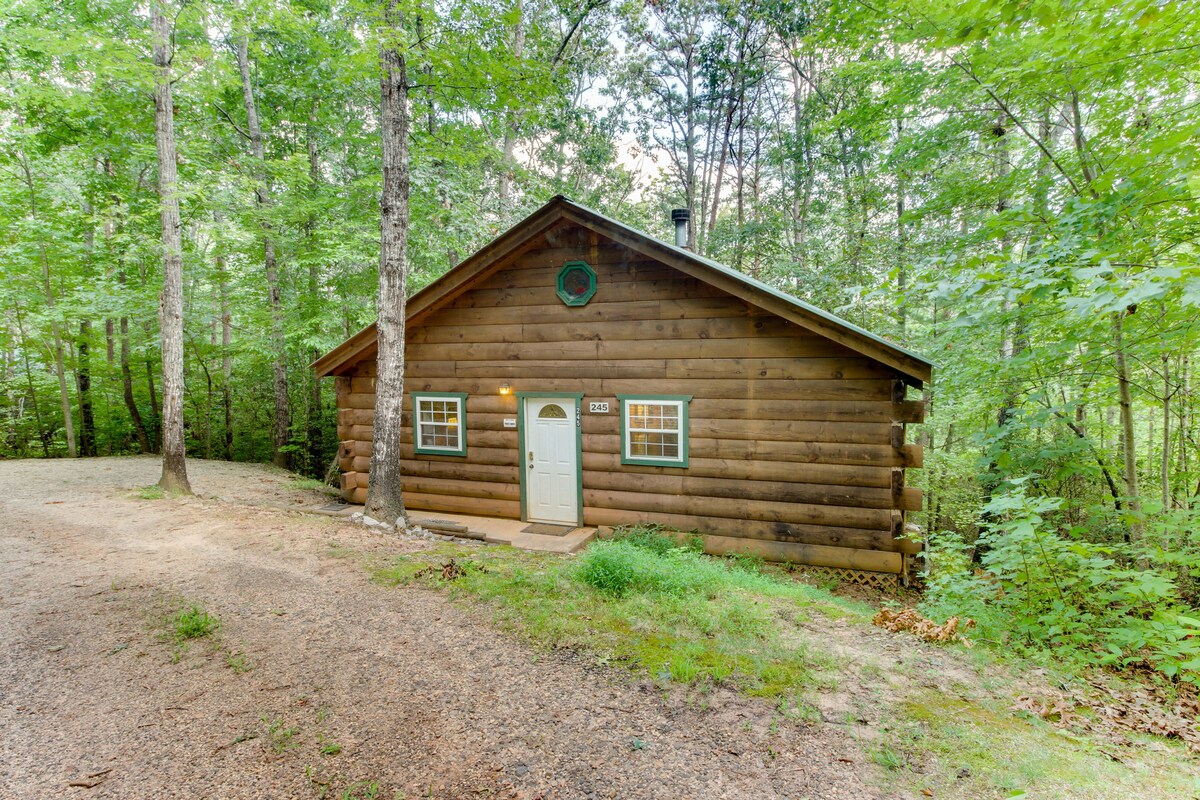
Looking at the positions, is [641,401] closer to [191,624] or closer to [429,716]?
[429,716]

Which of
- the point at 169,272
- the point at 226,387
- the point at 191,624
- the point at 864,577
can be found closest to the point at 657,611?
the point at 191,624

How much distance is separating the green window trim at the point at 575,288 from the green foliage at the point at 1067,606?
623 cm

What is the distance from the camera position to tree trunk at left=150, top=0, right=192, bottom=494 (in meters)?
8.91

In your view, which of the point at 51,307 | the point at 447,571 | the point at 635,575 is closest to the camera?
the point at 635,575

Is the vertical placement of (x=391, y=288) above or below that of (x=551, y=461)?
above

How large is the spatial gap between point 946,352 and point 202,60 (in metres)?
14.6

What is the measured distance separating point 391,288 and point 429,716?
6.18m

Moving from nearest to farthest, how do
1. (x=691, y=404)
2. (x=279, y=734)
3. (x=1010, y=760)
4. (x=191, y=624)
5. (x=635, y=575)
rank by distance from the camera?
1. (x=1010, y=760)
2. (x=279, y=734)
3. (x=191, y=624)
4. (x=635, y=575)
5. (x=691, y=404)

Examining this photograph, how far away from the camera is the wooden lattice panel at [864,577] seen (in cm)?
745

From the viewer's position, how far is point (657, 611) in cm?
479

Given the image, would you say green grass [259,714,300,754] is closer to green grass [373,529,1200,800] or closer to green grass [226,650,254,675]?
green grass [226,650,254,675]

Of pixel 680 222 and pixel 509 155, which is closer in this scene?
pixel 680 222

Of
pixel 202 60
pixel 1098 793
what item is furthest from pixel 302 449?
pixel 1098 793

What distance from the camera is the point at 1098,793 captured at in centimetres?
258
